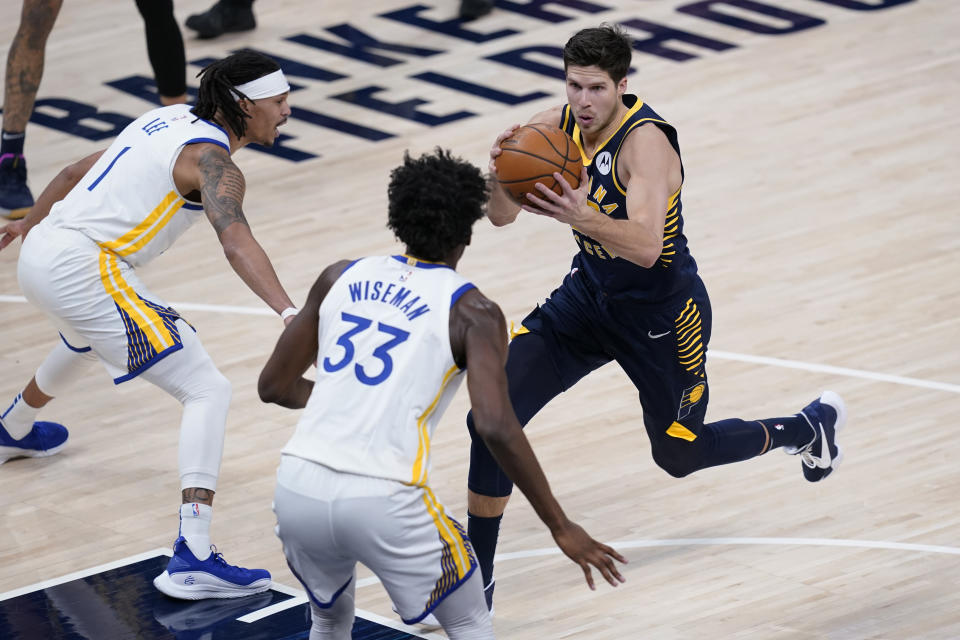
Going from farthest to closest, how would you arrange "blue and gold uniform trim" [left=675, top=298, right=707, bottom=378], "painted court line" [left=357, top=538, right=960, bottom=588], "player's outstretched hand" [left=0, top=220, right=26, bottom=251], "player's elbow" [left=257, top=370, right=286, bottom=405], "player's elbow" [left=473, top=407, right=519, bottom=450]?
"player's outstretched hand" [left=0, top=220, right=26, bottom=251] → "painted court line" [left=357, top=538, right=960, bottom=588] → "blue and gold uniform trim" [left=675, top=298, right=707, bottom=378] → "player's elbow" [left=257, top=370, right=286, bottom=405] → "player's elbow" [left=473, top=407, right=519, bottom=450]

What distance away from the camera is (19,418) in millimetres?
6629

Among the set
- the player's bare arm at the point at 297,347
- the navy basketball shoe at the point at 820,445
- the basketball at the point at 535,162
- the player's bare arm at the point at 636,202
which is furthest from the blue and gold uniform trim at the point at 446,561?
the navy basketball shoe at the point at 820,445

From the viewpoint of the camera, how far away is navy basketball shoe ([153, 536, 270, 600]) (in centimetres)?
543

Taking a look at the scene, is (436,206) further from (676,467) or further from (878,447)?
(878,447)

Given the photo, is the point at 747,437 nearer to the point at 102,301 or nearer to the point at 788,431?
the point at 788,431

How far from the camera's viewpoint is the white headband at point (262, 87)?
5.48m

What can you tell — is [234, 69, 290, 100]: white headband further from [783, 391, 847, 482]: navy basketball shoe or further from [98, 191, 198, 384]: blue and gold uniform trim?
[783, 391, 847, 482]: navy basketball shoe

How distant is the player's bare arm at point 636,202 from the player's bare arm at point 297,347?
85 centimetres

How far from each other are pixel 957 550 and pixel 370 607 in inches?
84.5

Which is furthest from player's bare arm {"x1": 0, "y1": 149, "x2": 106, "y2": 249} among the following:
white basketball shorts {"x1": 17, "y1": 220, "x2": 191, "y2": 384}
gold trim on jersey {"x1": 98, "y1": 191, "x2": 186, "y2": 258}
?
gold trim on jersey {"x1": 98, "y1": 191, "x2": 186, "y2": 258}

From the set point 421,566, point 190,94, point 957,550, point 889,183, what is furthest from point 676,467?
point 190,94

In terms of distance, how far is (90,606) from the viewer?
18.1 ft

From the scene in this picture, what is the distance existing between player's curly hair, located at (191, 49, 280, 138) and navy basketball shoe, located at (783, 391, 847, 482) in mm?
2463

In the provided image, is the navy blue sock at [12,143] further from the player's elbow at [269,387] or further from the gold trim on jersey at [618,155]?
the player's elbow at [269,387]
